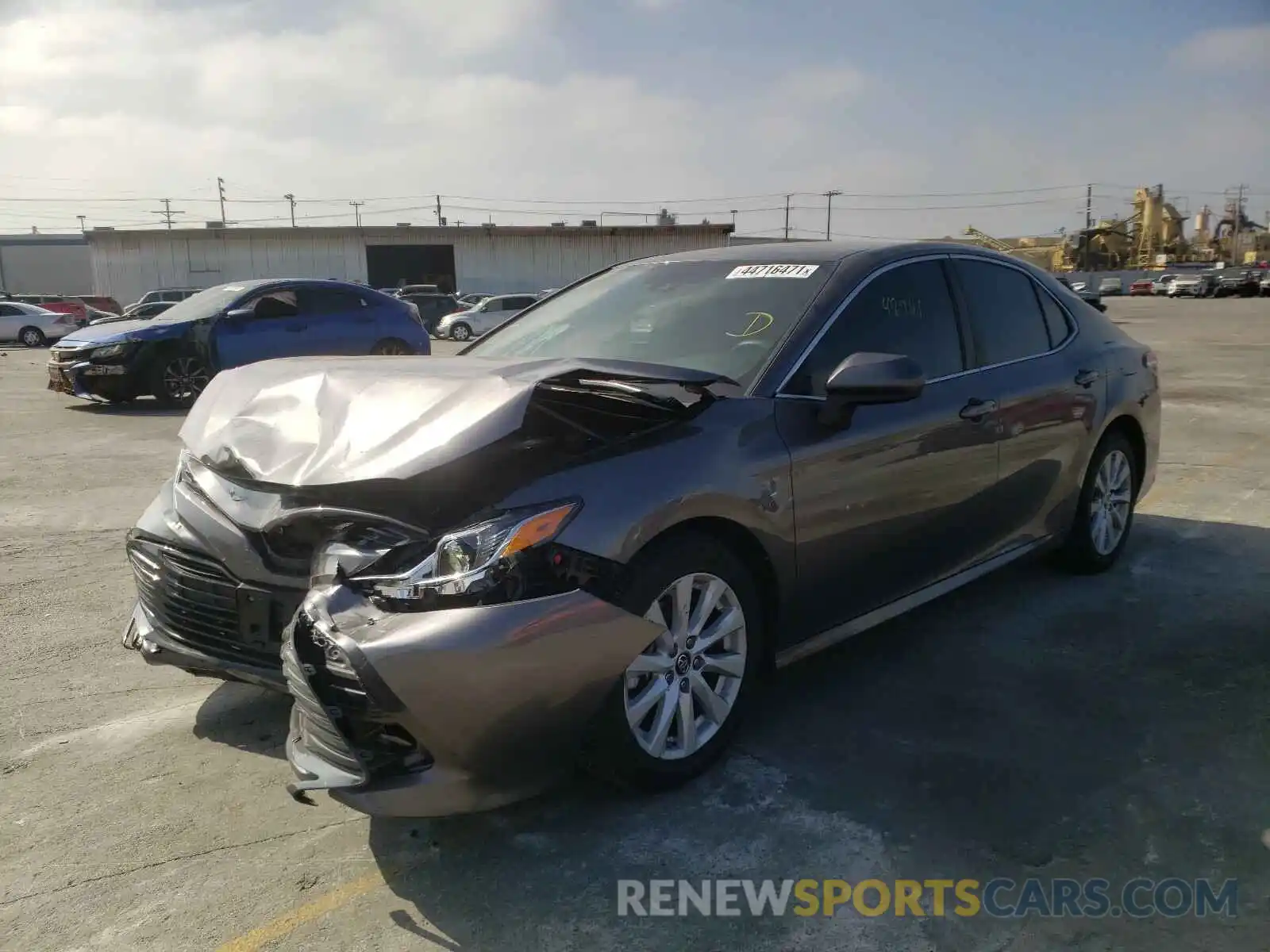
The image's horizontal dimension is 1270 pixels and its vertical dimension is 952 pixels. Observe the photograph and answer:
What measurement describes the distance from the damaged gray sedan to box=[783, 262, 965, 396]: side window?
11mm

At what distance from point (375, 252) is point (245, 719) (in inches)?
2067

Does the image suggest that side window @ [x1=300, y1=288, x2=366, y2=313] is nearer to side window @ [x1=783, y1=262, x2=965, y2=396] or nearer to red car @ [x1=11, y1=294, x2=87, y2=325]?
side window @ [x1=783, y1=262, x2=965, y2=396]

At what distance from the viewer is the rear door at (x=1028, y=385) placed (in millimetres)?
4180

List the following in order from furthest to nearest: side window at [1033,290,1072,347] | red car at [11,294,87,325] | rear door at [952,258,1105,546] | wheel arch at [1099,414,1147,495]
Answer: red car at [11,294,87,325] → wheel arch at [1099,414,1147,495] → side window at [1033,290,1072,347] → rear door at [952,258,1105,546]

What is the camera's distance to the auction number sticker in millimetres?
3775

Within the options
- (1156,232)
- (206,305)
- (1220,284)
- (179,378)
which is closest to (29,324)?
(206,305)

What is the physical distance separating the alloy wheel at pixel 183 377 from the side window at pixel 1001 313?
988cm

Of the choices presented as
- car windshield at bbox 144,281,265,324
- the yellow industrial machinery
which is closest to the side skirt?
car windshield at bbox 144,281,265,324

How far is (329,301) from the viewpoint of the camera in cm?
1247

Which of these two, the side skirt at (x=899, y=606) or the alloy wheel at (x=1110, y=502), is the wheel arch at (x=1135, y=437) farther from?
the side skirt at (x=899, y=606)

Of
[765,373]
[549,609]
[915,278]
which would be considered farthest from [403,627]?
[915,278]

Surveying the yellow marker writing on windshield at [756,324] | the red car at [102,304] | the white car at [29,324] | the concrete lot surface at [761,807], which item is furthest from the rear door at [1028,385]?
the red car at [102,304]

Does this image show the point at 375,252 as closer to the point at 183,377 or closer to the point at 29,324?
the point at 29,324

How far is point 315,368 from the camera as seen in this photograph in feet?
10.7
